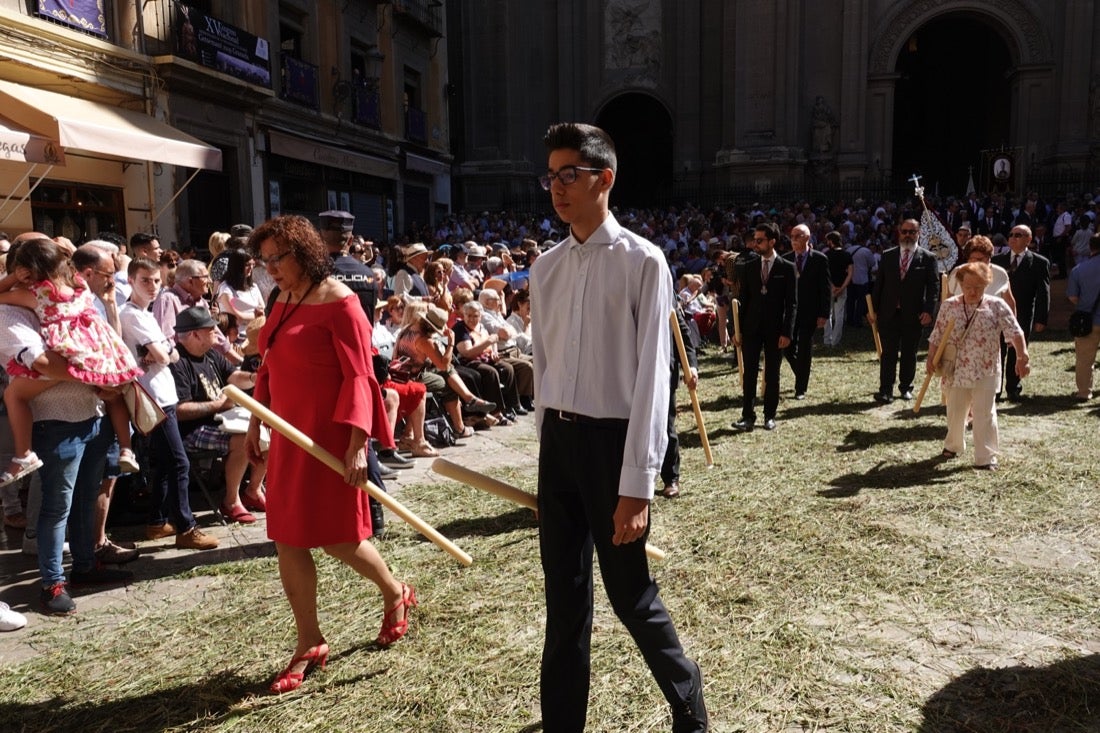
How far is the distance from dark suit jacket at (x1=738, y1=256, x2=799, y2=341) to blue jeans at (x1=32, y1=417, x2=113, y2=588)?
599 centimetres

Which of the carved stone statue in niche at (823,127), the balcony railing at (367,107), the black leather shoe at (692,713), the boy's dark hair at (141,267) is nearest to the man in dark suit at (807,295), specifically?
the boy's dark hair at (141,267)

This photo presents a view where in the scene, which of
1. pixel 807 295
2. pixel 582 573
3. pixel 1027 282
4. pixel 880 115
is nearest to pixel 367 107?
pixel 807 295

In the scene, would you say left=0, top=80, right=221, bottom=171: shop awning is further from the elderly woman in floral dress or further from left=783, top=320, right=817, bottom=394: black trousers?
the elderly woman in floral dress

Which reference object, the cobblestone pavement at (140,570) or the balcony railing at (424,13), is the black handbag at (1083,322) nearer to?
the cobblestone pavement at (140,570)

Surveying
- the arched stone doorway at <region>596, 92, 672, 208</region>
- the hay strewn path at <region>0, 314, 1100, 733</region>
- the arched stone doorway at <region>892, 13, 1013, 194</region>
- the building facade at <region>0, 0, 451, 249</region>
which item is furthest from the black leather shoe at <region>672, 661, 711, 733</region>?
the arched stone doorway at <region>892, 13, 1013, 194</region>

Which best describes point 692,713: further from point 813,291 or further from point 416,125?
point 416,125

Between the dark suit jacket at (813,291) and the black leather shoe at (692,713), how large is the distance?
285 inches

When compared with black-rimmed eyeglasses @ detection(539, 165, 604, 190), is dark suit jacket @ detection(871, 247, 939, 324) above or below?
below

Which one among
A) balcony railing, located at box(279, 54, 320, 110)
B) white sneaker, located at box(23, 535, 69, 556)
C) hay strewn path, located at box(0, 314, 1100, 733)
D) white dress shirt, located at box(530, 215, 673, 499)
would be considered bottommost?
hay strewn path, located at box(0, 314, 1100, 733)

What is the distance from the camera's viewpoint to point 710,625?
161 inches

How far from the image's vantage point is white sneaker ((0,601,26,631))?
4.17m

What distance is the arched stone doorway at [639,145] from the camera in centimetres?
3475

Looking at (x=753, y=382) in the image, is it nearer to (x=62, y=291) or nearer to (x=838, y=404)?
(x=838, y=404)

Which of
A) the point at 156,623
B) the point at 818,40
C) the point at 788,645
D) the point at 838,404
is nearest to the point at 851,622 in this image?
the point at 788,645
